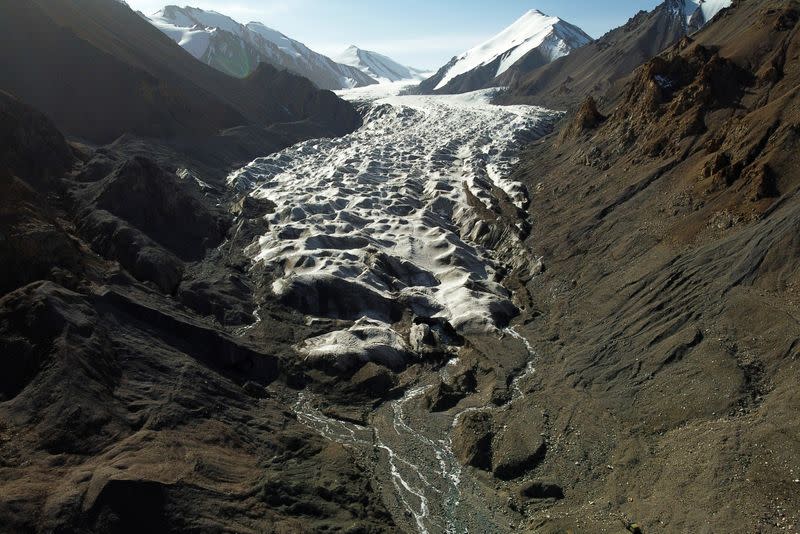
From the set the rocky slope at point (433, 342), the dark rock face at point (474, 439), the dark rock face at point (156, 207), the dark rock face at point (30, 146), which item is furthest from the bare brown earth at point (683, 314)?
the dark rock face at point (30, 146)

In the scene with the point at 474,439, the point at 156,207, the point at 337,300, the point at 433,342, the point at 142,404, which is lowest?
the point at 474,439

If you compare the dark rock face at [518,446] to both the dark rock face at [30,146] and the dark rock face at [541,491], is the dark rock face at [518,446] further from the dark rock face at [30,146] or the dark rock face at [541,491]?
the dark rock face at [30,146]

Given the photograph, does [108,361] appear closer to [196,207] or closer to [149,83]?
[196,207]

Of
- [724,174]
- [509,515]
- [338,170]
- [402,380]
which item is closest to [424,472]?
[509,515]

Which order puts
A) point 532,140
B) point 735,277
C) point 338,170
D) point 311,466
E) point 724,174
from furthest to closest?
point 532,140
point 338,170
point 724,174
point 735,277
point 311,466

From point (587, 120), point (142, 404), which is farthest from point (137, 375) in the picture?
point (587, 120)

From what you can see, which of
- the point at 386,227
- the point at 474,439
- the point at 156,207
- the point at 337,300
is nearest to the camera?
the point at 474,439

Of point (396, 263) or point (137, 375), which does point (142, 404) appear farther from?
point (396, 263)
